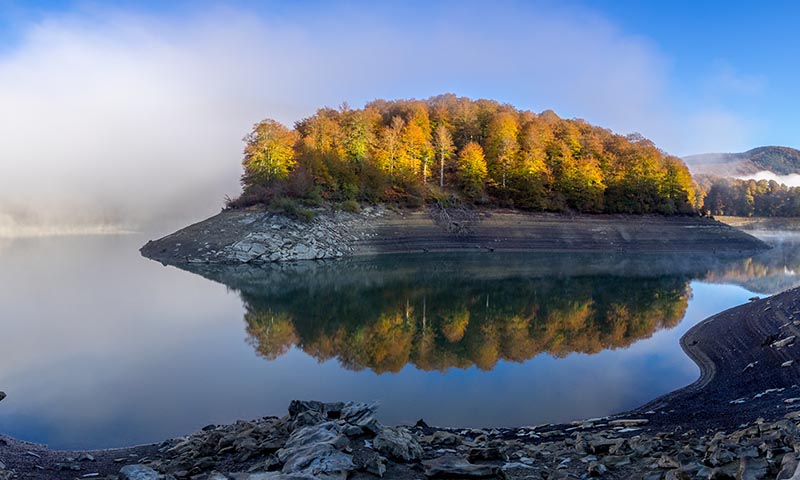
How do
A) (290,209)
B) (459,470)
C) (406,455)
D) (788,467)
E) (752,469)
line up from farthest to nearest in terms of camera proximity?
1. (290,209)
2. (406,455)
3. (459,470)
4. (752,469)
5. (788,467)

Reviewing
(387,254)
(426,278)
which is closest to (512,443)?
(426,278)

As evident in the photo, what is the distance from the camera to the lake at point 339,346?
904cm

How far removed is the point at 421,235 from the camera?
4066 centimetres

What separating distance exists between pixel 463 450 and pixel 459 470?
1095 mm

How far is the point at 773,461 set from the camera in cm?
446

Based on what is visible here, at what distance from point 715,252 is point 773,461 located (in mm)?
48258

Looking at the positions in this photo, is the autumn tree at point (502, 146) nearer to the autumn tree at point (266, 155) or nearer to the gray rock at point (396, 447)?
the autumn tree at point (266, 155)

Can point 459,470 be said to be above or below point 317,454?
below

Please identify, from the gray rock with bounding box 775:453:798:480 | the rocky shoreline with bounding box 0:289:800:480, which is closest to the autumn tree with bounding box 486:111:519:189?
the rocky shoreline with bounding box 0:289:800:480

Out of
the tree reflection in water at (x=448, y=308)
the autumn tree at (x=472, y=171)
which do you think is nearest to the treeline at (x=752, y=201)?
the autumn tree at (x=472, y=171)

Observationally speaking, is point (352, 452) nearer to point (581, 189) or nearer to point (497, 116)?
point (581, 189)

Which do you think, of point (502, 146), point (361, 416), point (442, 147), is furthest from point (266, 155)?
point (361, 416)

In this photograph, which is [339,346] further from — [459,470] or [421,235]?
[421,235]

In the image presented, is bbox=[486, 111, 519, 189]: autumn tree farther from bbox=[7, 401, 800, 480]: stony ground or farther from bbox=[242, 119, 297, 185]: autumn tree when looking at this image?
bbox=[7, 401, 800, 480]: stony ground
